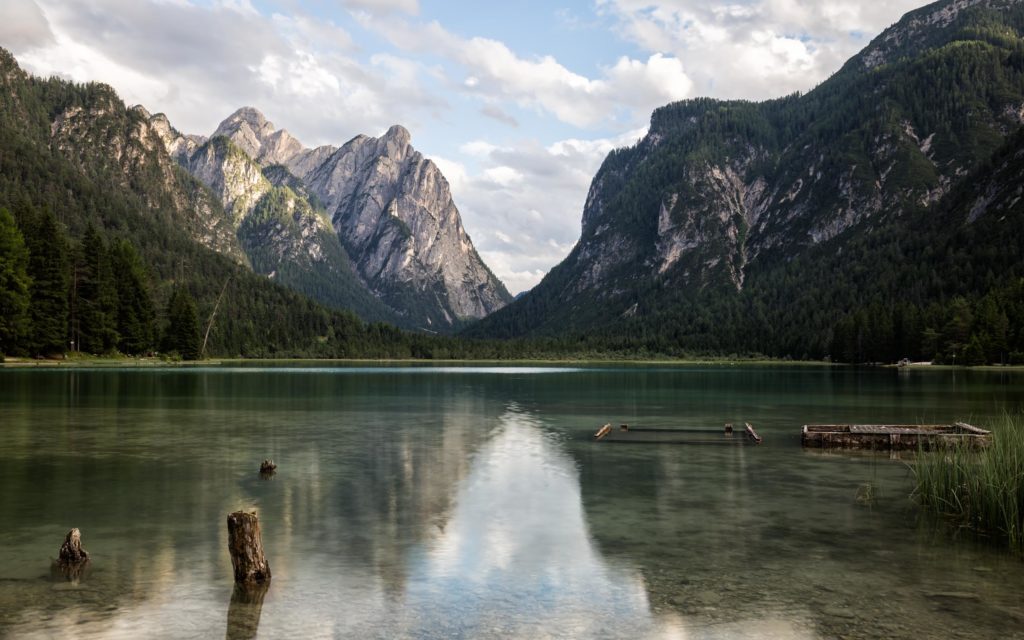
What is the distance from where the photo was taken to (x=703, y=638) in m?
16.3

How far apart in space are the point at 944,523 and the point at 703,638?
15358 millimetres

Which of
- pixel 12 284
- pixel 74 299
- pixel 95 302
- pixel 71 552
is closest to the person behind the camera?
pixel 71 552

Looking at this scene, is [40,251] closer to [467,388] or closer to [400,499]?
[467,388]

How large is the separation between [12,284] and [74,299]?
857 inches

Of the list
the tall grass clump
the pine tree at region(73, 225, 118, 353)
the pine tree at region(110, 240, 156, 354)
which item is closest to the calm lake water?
the tall grass clump

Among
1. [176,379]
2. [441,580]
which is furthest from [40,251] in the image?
[441,580]

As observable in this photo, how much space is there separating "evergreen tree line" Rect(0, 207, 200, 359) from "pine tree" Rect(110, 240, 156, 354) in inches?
7.8

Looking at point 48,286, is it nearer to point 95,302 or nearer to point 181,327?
point 95,302

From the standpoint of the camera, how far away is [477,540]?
25.1 metres

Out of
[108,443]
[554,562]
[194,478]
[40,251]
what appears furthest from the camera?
[40,251]

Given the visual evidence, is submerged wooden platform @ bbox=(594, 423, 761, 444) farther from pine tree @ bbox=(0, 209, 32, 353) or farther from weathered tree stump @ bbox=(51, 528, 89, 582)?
pine tree @ bbox=(0, 209, 32, 353)

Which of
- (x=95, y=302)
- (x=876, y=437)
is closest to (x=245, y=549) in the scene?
(x=876, y=437)

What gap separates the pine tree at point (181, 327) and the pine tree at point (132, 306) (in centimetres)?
642

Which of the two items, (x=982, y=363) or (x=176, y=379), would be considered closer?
(x=176, y=379)
